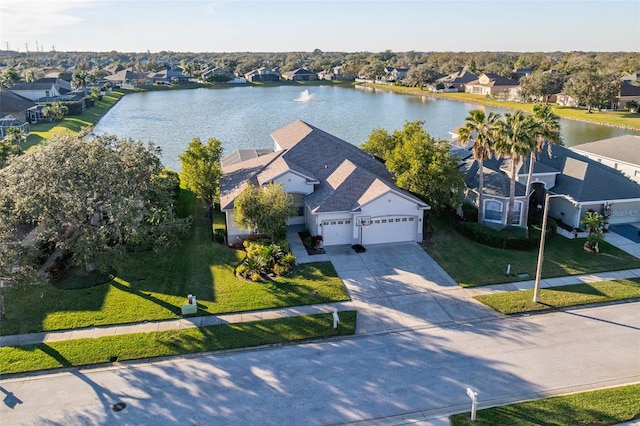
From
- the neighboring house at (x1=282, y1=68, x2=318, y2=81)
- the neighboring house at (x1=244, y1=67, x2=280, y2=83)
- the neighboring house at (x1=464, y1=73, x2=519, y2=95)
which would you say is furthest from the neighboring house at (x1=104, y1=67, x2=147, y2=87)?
the neighboring house at (x1=464, y1=73, x2=519, y2=95)

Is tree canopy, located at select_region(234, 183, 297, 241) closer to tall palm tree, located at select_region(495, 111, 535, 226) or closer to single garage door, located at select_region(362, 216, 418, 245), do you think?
single garage door, located at select_region(362, 216, 418, 245)

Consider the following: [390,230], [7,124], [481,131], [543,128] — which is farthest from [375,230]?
[7,124]

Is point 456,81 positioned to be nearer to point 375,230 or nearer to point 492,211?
point 492,211

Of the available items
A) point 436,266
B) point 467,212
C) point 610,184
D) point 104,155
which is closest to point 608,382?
point 436,266

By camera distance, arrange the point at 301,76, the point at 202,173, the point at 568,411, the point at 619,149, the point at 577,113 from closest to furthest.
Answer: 1. the point at 568,411
2. the point at 202,173
3. the point at 619,149
4. the point at 577,113
5. the point at 301,76

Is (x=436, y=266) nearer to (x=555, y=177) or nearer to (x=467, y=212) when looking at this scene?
(x=467, y=212)

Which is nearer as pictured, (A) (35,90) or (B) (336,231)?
(B) (336,231)

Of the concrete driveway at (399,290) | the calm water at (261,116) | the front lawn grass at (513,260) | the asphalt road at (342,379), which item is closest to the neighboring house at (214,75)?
the calm water at (261,116)
